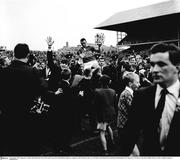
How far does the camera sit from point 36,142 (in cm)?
264

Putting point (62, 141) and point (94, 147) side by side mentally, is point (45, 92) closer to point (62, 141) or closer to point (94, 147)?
point (62, 141)

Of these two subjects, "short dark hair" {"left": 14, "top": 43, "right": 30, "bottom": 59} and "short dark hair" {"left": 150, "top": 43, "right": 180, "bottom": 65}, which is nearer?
"short dark hair" {"left": 150, "top": 43, "right": 180, "bottom": 65}

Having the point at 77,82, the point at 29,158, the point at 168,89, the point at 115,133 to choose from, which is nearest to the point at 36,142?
the point at 29,158

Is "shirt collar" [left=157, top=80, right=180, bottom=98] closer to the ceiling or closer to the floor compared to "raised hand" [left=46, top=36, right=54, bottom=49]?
closer to the floor

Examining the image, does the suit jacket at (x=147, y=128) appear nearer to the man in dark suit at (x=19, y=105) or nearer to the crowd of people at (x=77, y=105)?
the crowd of people at (x=77, y=105)

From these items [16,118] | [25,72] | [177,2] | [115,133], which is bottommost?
[115,133]

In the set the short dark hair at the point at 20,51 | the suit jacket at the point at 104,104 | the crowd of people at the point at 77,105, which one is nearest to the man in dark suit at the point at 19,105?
the crowd of people at the point at 77,105

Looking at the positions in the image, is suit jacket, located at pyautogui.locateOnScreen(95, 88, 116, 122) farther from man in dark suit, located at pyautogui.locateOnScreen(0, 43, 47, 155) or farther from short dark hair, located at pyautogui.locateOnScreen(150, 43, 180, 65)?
short dark hair, located at pyautogui.locateOnScreen(150, 43, 180, 65)

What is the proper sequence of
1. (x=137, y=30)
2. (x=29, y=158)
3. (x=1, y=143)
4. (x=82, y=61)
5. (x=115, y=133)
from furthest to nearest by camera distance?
1. (x=137, y=30)
2. (x=82, y=61)
3. (x=115, y=133)
4. (x=1, y=143)
5. (x=29, y=158)

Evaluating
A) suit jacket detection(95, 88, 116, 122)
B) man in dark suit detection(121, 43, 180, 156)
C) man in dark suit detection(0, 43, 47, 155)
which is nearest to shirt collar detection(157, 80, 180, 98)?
man in dark suit detection(121, 43, 180, 156)

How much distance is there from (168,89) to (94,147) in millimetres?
2711

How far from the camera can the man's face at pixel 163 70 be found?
1795 millimetres

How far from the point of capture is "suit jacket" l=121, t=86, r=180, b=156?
1.71 meters

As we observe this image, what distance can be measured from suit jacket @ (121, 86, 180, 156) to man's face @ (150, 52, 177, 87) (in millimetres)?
76
